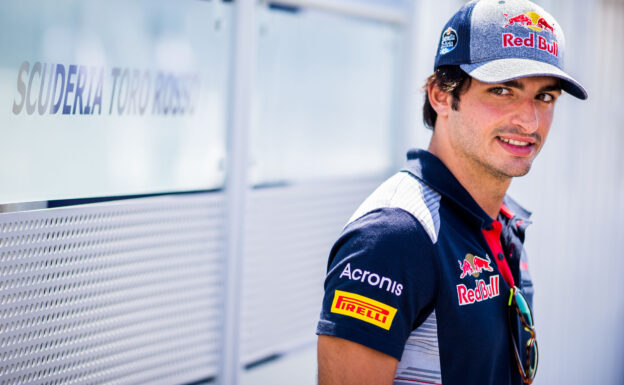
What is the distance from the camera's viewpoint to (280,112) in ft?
12.4

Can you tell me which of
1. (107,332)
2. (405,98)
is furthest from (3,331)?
(405,98)

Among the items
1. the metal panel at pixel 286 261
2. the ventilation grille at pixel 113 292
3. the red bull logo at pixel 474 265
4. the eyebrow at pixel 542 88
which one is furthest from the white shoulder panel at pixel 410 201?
the metal panel at pixel 286 261

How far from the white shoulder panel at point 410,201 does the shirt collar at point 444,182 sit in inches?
1.0

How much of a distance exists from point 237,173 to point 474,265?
184cm

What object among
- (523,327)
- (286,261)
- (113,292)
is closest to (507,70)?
(523,327)

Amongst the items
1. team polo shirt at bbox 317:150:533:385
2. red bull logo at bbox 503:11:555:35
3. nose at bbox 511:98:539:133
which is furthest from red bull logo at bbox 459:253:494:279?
red bull logo at bbox 503:11:555:35

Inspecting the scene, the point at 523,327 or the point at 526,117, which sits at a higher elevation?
the point at 526,117

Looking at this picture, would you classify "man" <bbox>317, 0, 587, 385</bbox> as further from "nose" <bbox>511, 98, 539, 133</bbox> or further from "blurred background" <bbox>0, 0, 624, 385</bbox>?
"blurred background" <bbox>0, 0, 624, 385</bbox>

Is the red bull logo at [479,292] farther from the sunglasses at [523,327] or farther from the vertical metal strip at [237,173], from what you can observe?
the vertical metal strip at [237,173]

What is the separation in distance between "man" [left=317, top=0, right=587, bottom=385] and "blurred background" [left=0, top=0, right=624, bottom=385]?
1.32 m

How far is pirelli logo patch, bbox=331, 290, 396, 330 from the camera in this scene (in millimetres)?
1600

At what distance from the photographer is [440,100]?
2.07 meters

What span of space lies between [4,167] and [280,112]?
1700 millimetres

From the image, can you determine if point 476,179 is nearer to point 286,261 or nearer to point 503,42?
point 503,42
